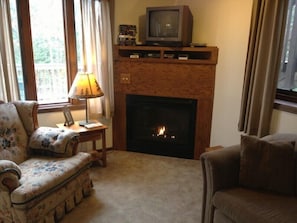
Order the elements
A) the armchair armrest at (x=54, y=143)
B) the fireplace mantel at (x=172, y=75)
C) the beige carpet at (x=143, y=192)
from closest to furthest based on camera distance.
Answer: the beige carpet at (x=143, y=192) → the armchair armrest at (x=54, y=143) → the fireplace mantel at (x=172, y=75)

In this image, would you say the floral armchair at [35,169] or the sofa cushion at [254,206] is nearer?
the sofa cushion at [254,206]

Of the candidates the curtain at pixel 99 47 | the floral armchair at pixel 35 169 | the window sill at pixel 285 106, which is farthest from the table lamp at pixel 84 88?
the window sill at pixel 285 106

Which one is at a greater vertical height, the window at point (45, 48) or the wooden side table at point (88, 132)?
the window at point (45, 48)

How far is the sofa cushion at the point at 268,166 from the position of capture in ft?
6.08

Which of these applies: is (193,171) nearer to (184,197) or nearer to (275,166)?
(184,197)

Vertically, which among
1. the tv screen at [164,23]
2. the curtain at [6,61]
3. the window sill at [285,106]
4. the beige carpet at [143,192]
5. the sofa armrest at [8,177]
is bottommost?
the beige carpet at [143,192]

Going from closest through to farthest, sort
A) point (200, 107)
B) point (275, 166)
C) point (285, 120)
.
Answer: point (275, 166), point (285, 120), point (200, 107)

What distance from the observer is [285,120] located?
7.91 feet

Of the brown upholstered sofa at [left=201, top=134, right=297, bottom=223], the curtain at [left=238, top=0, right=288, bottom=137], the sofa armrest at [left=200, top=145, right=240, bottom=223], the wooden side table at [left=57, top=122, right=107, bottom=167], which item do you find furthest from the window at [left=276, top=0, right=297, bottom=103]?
the wooden side table at [left=57, top=122, right=107, bottom=167]

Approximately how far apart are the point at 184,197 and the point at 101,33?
2193 millimetres

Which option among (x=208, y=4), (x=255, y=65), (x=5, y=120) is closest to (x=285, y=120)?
(x=255, y=65)

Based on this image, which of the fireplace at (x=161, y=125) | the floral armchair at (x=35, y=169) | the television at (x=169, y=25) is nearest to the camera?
the floral armchair at (x=35, y=169)

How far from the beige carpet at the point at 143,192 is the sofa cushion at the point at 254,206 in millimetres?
566

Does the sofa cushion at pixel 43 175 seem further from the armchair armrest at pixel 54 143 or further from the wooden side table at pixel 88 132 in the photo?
the wooden side table at pixel 88 132
